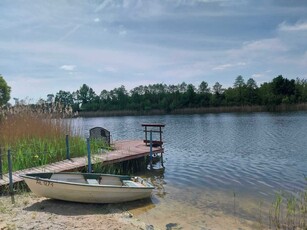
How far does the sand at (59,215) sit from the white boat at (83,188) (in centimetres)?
20

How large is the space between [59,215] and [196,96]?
205ft

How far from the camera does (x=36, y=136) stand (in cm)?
→ 1050

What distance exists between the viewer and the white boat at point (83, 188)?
6.74 m

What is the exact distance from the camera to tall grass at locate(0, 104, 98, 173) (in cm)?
948

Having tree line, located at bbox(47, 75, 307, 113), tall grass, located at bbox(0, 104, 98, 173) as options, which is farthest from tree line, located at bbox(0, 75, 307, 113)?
tall grass, located at bbox(0, 104, 98, 173)

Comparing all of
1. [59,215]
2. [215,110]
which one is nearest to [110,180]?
[59,215]

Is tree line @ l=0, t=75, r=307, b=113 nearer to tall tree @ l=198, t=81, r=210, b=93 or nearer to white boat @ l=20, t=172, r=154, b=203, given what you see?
tall tree @ l=198, t=81, r=210, b=93

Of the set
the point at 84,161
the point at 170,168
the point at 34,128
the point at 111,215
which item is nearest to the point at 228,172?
the point at 170,168

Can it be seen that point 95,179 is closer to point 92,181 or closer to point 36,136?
point 92,181

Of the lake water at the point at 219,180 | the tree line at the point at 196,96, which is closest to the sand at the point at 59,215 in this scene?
the lake water at the point at 219,180

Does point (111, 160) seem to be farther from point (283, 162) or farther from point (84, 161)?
point (283, 162)

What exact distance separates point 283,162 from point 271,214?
6.06 m

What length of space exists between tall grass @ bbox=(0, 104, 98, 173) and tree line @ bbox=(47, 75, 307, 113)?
27503 millimetres

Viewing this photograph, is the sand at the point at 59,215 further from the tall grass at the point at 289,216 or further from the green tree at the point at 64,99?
the green tree at the point at 64,99
